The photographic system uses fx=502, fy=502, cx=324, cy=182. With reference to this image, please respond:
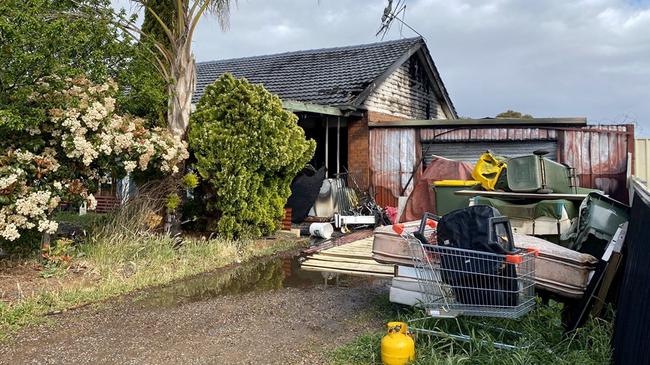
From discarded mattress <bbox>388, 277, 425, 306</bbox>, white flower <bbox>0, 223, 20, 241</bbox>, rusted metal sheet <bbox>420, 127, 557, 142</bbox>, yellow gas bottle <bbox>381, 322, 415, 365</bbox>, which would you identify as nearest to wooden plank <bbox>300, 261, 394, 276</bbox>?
discarded mattress <bbox>388, 277, 425, 306</bbox>

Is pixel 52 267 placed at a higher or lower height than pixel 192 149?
lower

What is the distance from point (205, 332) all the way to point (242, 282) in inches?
91.5

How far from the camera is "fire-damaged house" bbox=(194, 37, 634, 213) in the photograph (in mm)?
11258

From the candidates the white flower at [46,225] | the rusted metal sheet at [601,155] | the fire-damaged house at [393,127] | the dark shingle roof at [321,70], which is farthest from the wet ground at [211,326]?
the dark shingle roof at [321,70]

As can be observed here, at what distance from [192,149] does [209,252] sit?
6.49 ft

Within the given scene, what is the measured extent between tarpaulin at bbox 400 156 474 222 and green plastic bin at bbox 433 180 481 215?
1.62 ft

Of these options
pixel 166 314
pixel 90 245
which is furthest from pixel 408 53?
pixel 166 314

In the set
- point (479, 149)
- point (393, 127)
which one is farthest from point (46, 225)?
point (479, 149)

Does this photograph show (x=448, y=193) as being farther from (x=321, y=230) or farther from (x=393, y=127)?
(x=393, y=127)

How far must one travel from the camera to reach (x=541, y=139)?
1164 cm

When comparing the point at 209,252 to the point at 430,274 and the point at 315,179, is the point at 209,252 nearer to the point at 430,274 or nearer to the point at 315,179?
the point at 315,179

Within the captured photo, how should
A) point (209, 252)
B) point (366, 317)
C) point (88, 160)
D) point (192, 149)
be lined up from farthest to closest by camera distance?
point (192, 149) < point (209, 252) < point (88, 160) < point (366, 317)

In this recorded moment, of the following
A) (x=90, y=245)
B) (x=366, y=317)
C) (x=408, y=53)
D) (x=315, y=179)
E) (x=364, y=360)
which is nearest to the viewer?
(x=364, y=360)

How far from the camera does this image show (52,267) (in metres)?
6.73
